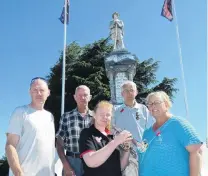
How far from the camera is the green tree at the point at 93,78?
20.5 meters

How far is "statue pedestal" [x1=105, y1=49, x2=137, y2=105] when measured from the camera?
11.3m

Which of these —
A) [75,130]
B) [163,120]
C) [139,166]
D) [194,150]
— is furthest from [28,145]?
[194,150]

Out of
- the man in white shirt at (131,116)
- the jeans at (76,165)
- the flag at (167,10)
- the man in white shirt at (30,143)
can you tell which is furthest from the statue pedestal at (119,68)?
the man in white shirt at (30,143)

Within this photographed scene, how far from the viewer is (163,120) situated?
2758 mm

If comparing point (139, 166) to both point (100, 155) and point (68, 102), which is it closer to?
point (100, 155)

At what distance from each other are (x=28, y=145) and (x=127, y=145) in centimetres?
100

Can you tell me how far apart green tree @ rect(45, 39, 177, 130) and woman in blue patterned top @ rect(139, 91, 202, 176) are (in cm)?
1719

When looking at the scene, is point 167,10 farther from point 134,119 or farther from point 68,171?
point 68,171

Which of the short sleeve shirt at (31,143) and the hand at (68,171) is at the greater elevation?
the short sleeve shirt at (31,143)

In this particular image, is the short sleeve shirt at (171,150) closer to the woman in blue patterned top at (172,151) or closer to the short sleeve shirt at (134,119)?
the woman in blue patterned top at (172,151)

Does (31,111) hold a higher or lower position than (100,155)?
higher

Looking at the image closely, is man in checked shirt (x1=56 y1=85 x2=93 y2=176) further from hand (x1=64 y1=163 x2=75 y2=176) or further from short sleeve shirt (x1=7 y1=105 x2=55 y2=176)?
short sleeve shirt (x1=7 y1=105 x2=55 y2=176)

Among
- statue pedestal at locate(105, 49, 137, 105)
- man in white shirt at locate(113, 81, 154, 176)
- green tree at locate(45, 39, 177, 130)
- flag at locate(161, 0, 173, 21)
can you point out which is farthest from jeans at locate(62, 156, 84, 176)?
green tree at locate(45, 39, 177, 130)

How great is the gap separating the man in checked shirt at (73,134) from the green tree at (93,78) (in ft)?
52.7
